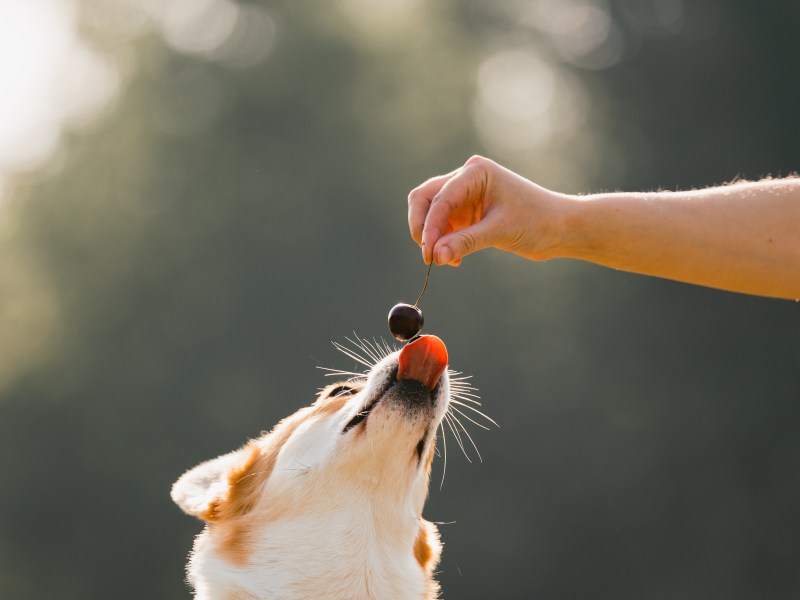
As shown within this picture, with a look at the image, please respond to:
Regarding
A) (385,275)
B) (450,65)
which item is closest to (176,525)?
(385,275)

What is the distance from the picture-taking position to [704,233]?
2.98m

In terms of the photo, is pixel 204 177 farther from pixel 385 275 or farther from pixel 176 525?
pixel 176 525

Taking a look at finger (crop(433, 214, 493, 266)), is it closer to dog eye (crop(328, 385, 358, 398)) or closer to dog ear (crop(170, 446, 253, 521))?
dog eye (crop(328, 385, 358, 398))

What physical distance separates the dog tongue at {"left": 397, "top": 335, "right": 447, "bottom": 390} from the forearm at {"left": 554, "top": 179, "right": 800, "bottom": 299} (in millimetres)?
568

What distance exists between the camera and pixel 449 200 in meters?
3.00

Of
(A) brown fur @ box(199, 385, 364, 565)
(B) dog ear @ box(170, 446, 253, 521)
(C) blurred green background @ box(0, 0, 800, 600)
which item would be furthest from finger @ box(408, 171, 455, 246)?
(C) blurred green background @ box(0, 0, 800, 600)

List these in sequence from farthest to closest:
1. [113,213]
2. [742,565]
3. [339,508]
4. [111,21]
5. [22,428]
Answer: [111,21] → [113,213] → [22,428] → [742,565] → [339,508]

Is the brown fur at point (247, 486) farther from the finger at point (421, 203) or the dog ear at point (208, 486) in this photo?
the finger at point (421, 203)

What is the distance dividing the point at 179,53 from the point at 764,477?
14.5 metres

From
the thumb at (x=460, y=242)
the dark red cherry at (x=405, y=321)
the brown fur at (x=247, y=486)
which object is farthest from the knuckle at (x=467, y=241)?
the brown fur at (x=247, y=486)

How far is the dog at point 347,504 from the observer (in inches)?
133

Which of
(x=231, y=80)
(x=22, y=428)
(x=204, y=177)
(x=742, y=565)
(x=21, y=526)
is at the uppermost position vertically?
(x=231, y=80)

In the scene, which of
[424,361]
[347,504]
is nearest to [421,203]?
[424,361]

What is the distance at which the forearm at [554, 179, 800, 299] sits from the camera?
9.59ft
